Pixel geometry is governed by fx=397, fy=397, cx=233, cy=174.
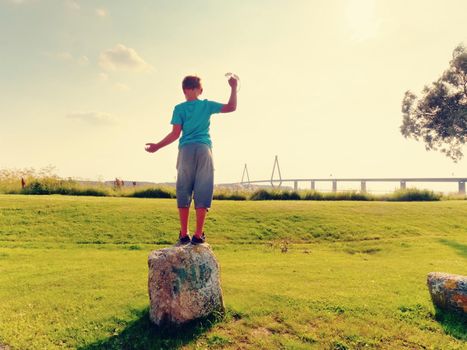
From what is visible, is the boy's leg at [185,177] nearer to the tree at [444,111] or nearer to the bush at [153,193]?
the bush at [153,193]

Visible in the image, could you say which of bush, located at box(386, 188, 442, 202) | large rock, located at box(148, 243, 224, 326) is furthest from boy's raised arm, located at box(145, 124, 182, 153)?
bush, located at box(386, 188, 442, 202)

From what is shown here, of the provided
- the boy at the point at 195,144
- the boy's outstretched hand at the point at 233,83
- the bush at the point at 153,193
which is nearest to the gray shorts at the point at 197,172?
the boy at the point at 195,144

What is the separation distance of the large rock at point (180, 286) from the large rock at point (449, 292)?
4355 mm

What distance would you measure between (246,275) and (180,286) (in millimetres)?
3466

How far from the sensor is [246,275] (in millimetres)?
9984

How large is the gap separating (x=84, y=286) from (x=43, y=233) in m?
8.00

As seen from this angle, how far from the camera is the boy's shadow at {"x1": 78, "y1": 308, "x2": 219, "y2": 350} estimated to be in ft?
20.6

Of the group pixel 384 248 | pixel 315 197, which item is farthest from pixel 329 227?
pixel 315 197

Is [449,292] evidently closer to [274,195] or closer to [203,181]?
[203,181]

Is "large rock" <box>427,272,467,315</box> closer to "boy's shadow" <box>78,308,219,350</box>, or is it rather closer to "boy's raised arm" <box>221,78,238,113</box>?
"boy's shadow" <box>78,308,219,350</box>

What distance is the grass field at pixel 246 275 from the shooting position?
657 cm

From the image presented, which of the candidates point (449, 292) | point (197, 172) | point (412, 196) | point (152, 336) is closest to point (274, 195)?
point (412, 196)

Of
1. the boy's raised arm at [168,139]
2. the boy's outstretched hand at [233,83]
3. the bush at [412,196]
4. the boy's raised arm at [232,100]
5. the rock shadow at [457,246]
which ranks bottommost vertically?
the rock shadow at [457,246]

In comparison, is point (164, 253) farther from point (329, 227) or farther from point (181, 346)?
point (329, 227)
